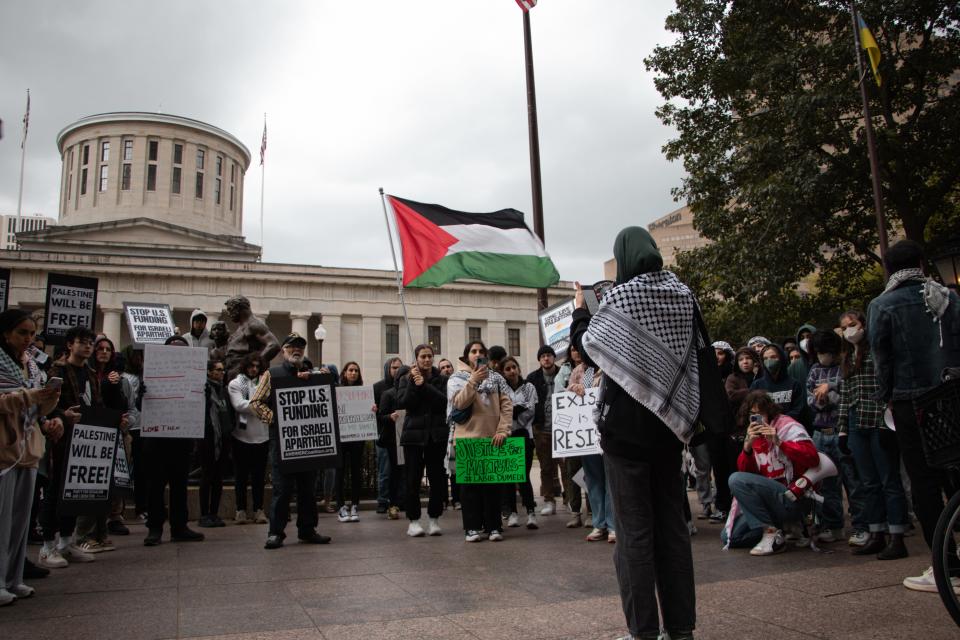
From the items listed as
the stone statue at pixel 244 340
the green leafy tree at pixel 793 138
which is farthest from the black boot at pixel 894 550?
the green leafy tree at pixel 793 138

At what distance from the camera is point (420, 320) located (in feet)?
198

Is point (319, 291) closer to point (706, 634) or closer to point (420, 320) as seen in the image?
point (420, 320)

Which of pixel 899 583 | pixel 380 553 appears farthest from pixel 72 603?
pixel 899 583

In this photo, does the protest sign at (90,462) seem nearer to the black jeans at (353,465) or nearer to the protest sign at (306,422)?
the protest sign at (306,422)

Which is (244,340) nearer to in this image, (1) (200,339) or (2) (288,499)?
(1) (200,339)

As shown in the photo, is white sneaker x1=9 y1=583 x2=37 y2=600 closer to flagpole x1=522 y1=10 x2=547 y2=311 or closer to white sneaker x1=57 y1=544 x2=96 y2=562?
white sneaker x1=57 y1=544 x2=96 y2=562

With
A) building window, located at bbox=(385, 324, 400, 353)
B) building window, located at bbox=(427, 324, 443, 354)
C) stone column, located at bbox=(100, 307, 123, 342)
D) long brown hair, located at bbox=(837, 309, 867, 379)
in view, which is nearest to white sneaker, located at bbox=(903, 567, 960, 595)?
long brown hair, located at bbox=(837, 309, 867, 379)

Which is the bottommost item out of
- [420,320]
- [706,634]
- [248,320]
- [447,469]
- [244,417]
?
[706,634]

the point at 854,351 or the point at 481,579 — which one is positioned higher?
the point at 854,351

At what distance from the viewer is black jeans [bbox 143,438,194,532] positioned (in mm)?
7828

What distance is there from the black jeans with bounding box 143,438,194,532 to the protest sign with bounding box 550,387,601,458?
4.04m

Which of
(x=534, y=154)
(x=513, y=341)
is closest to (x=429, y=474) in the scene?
(x=534, y=154)

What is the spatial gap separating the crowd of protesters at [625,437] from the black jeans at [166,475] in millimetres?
21

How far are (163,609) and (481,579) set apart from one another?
221 cm
